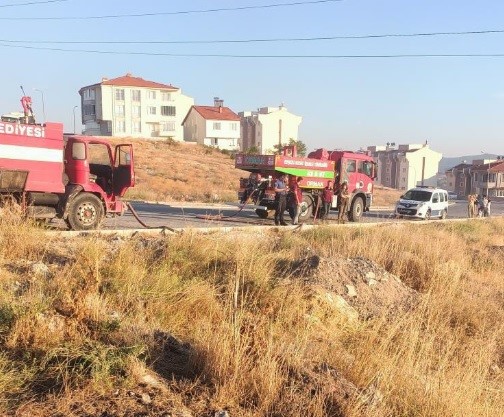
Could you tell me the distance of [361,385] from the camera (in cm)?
375

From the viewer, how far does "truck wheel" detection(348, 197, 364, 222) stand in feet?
67.1

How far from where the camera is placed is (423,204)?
26344mm

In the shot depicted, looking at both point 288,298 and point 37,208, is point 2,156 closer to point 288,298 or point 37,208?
point 37,208

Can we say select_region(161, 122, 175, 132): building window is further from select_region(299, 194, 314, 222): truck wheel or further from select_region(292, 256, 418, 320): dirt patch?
select_region(292, 256, 418, 320): dirt patch

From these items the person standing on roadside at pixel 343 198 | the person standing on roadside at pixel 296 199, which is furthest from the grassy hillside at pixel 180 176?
the person standing on roadside at pixel 296 199

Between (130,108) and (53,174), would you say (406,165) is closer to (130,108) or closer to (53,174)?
(130,108)

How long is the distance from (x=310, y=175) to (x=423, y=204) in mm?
10778

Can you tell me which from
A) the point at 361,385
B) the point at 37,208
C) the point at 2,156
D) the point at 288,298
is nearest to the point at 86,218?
the point at 37,208

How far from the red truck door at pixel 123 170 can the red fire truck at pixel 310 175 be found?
620cm

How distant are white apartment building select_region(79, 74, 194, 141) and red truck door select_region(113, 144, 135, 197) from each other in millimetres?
68752

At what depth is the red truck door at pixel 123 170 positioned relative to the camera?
12.2 metres

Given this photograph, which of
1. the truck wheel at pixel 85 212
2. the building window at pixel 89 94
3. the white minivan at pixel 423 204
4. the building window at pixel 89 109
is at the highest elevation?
the building window at pixel 89 94

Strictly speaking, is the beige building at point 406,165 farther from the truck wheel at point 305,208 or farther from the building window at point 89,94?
the truck wheel at point 305,208

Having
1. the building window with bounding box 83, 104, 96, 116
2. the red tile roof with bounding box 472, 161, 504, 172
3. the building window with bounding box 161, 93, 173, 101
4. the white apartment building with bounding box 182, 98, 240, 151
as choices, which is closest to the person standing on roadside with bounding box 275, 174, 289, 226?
the white apartment building with bounding box 182, 98, 240, 151
